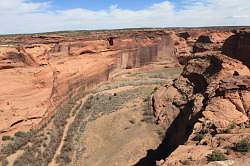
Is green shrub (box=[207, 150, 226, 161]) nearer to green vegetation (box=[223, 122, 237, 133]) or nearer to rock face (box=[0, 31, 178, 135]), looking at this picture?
green vegetation (box=[223, 122, 237, 133])

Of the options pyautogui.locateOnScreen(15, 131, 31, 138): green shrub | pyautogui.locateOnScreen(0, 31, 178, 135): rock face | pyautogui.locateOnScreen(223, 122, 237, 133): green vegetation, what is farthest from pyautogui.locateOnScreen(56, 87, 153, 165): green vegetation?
pyautogui.locateOnScreen(223, 122, 237, 133): green vegetation

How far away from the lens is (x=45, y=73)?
107 feet

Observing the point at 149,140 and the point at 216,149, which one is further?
the point at 149,140

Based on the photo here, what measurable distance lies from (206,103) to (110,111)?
38.3ft

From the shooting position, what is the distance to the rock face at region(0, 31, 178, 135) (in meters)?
29.3

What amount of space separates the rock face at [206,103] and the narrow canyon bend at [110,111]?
52mm

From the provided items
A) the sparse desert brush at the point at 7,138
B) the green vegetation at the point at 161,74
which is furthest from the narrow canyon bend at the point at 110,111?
the green vegetation at the point at 161,74

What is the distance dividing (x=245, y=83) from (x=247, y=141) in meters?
7.28

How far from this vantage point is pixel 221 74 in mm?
29594

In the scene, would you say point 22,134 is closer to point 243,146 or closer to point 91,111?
point 91,111

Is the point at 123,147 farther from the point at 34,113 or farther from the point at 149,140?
the point at 34,113

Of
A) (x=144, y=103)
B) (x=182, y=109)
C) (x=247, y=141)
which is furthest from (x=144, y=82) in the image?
(x=247, y=141)

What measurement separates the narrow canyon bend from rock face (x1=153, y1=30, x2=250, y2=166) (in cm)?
5

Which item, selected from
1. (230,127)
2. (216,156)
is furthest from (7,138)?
(216,156)
